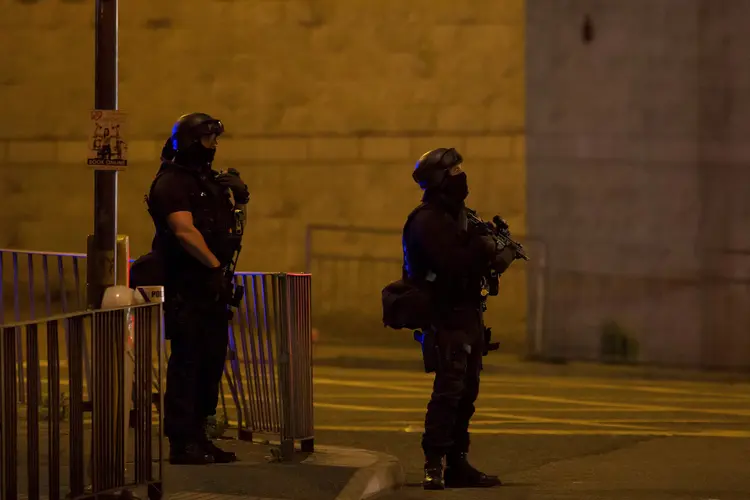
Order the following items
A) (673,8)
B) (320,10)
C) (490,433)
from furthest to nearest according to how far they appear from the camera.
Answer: (320,10) → (673,8) → (490,433)

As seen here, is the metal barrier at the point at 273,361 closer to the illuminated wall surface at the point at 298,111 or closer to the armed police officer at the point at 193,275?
the armed police officer at the point at 193,275

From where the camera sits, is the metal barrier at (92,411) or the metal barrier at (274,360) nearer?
the metal barrier at (92,411)

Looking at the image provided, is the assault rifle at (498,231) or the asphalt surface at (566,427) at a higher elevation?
the assault rifle at (498,231)

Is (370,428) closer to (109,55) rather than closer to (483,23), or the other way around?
(109,55)

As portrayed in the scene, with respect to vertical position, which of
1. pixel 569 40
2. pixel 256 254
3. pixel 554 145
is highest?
pixel 569 40

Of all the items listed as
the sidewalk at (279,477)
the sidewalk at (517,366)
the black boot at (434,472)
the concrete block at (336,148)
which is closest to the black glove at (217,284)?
the sidewalk at (279,477)

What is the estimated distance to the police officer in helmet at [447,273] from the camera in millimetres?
8711

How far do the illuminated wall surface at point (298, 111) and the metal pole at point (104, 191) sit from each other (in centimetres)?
901

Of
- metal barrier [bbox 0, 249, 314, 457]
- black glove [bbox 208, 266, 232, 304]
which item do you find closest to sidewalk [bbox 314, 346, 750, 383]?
metal barrier [bbox 0, 249, 314, 457]

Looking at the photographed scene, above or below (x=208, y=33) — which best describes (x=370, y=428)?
below

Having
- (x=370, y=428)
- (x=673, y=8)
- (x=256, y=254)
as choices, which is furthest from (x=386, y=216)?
(x=370, y=428)

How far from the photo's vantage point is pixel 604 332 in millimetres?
17000

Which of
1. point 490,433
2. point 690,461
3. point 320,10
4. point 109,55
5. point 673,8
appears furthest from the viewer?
point 320,10

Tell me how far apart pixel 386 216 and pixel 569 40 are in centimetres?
275
